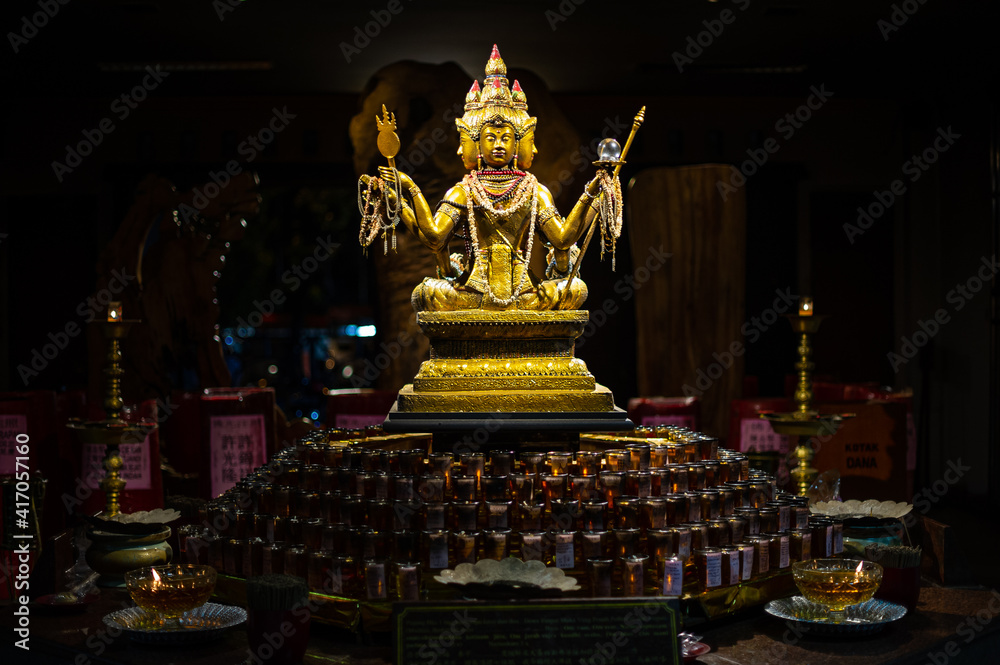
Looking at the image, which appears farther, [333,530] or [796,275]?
[796,275]

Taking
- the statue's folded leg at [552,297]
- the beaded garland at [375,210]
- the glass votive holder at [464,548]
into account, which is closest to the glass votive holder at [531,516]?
the glass votive holder at [464,548]

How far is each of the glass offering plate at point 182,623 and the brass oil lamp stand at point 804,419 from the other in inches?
84.0

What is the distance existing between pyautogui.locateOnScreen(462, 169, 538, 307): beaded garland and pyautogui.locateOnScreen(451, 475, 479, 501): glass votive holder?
0.86m

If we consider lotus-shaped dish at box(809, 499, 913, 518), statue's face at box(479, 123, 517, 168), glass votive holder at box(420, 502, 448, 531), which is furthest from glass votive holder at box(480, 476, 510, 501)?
statue's face at box(479, 123, 517, 168)

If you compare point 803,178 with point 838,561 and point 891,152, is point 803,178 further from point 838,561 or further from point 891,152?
point 838,561

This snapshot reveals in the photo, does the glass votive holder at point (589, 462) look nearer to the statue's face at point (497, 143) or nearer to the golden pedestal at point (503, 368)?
the golden pedestal at point (503, 368)

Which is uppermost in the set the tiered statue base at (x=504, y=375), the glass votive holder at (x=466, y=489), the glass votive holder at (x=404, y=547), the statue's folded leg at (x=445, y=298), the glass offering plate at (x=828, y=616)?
the statue's folded leg at (x=445, y=298)

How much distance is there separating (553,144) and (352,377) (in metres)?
2.64

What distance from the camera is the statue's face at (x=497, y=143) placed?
3.80 m

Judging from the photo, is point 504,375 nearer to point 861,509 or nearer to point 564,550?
point 564,550

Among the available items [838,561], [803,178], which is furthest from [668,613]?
[803,178]

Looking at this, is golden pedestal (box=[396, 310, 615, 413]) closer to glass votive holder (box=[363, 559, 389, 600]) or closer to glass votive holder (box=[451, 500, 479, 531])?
glass votive holder (box=[451, 500, 479, 531])

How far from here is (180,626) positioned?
2.86 m

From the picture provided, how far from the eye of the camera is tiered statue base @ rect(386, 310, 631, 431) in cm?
356
